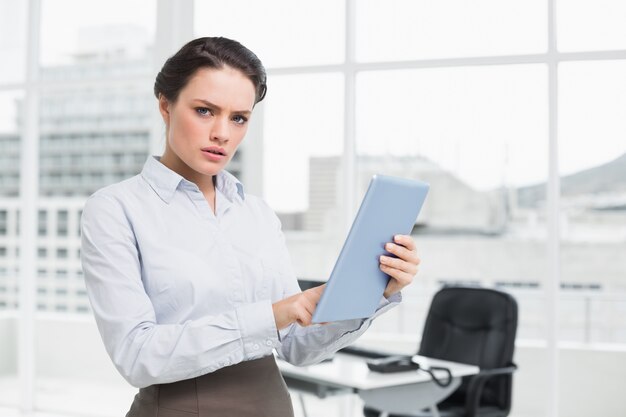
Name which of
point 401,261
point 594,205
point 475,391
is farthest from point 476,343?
point 594,205

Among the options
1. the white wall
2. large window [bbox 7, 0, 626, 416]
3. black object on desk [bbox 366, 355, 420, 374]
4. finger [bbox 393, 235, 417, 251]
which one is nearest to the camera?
finger [bbox 393, 235, 417, 251]

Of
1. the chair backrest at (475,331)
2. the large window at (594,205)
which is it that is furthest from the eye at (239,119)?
the large window at (594,205)

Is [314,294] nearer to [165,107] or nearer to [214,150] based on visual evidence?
[214,150]

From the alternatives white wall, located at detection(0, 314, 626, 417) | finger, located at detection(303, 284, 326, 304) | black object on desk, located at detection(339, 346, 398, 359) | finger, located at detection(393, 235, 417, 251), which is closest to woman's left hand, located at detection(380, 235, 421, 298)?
finger, located at detection(393, 235, 417, 251)

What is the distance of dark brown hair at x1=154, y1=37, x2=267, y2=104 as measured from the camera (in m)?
1.33

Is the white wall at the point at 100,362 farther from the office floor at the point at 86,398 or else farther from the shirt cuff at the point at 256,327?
the shirt cuff at the point at 256,327

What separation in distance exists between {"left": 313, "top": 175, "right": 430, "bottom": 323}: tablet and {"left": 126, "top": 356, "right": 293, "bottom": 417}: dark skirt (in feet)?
0.69

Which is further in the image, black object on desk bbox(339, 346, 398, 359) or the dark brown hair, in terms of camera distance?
black object on desk bbox(339, 346, 398, 359)

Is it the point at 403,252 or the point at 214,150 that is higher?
the point at 214,150

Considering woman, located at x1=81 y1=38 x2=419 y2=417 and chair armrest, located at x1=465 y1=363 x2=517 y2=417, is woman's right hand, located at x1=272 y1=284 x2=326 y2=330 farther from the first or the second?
chair armrest, located at x1=465 y1=363 x2=517 y2=417

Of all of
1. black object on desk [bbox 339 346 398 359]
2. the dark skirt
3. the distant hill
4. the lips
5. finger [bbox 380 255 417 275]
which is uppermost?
the distant hill

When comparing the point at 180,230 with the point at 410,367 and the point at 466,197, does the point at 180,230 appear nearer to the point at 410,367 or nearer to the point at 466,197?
the point at 410,367

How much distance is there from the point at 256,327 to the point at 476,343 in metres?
2.54

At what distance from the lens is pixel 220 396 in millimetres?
1311
